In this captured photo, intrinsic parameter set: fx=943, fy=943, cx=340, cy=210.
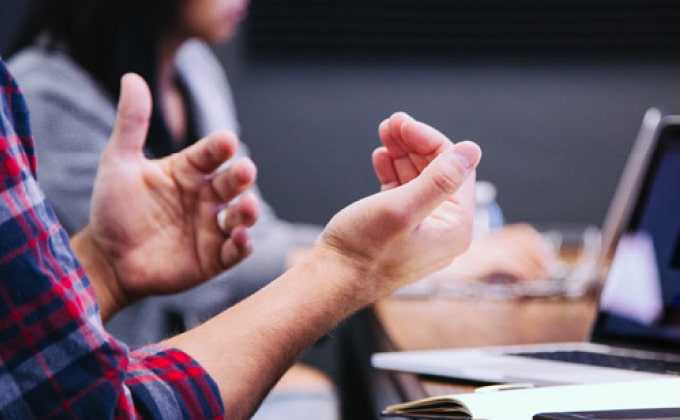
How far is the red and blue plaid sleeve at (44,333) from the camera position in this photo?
2.41 ft

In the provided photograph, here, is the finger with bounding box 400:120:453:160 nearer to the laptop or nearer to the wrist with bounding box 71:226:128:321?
the laptop

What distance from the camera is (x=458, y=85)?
11.1 ft

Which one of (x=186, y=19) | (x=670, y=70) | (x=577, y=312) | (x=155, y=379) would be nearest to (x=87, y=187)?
(x=186, y=19)

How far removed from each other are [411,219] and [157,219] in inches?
20.2

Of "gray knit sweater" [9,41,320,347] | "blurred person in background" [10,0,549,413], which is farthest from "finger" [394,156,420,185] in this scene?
"gray knit sweater" [9,41,320,347]

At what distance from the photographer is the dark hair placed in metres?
1.97

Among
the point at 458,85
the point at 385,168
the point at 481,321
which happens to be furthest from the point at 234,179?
the point at 458,85

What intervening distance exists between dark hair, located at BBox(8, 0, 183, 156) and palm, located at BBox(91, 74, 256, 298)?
2.51 ft

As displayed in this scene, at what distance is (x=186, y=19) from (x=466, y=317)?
1.01 meters

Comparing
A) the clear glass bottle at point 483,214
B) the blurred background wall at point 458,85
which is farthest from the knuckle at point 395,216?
the blurred background wall at point 458,85

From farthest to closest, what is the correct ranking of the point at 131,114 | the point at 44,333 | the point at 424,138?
the point at 131,114 < the point at 424,138 < the point at 44,333

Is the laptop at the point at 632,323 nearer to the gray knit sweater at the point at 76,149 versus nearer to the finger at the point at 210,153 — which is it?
the finger at the point at 210,153

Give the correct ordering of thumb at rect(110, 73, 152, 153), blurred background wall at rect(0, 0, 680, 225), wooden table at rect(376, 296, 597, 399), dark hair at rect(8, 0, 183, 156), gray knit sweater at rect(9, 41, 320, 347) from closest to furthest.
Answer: thumb at rect(110, 73, 152, 153) < wooden table at rect(376, 296, 597, 399) < gray knit sweater at rect(9, 41, 320, 347) < dark hair at rect(8, 0, 183, 156) < blurred background wall at rect(0, 0, 680, 225)

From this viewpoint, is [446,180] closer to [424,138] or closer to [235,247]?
[424,138]
